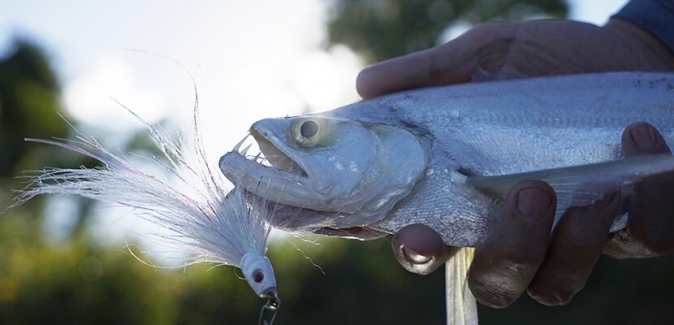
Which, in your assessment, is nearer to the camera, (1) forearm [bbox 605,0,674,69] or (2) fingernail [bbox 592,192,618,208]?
(2) fingernail [bbox 592,192,618,208]

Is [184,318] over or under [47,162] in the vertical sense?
under

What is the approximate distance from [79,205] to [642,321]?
18807 millimetres

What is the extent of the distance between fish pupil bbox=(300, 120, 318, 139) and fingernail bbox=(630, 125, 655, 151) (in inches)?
53.6

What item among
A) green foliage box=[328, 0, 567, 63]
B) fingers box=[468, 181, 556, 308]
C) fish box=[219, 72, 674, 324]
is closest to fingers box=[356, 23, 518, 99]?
fish box=[219, 72, 674, 324]

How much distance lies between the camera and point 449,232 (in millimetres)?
2846

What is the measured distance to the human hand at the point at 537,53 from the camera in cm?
426

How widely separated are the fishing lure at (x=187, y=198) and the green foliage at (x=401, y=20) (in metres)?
17.8

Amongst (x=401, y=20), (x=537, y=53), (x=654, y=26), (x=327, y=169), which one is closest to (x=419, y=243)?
(x=327, y=169)

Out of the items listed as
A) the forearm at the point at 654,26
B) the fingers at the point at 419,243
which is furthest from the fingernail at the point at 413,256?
the forearm at the point at 654,26

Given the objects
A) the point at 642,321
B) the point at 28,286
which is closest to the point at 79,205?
the point at 28,286

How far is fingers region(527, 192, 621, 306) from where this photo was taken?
2.87 m

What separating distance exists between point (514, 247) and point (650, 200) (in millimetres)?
709

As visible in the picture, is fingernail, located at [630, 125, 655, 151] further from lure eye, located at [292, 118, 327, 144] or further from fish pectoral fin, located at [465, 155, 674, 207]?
lure eye, located at [292, 118, 327, 144]

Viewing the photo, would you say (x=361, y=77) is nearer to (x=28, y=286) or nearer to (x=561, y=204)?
(x=561, y=204)
